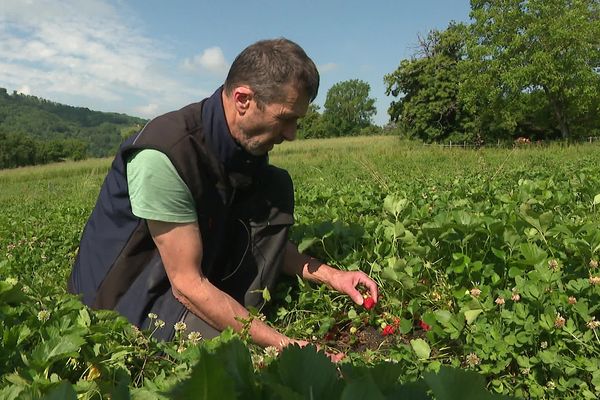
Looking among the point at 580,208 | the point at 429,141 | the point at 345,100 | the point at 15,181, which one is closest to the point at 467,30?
the point at 429,141

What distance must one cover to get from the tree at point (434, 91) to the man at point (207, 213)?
107 feet

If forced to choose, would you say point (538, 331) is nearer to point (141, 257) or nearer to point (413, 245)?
point (413, 245)

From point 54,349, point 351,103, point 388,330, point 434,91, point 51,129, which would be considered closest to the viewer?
point 54,349

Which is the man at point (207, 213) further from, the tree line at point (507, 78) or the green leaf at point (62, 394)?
the tree line at point (507, 78)

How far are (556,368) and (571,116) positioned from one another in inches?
1320

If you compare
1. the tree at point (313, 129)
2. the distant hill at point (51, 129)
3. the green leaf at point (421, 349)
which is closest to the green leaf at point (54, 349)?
the green leaf at point (421, 349)

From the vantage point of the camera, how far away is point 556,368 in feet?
6.24

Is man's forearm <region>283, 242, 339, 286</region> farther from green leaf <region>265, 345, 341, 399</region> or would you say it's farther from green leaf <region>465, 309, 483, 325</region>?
green leaf <region>265, 345, 341, 399</region>

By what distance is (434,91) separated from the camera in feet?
114

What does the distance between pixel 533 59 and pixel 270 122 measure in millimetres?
28079

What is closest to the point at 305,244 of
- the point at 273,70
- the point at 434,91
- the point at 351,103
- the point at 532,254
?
the point at 273,70

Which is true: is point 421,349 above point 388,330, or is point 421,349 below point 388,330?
above

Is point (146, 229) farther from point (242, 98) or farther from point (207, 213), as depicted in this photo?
point (242, 98)

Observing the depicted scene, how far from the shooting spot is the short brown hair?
233 centimetres
